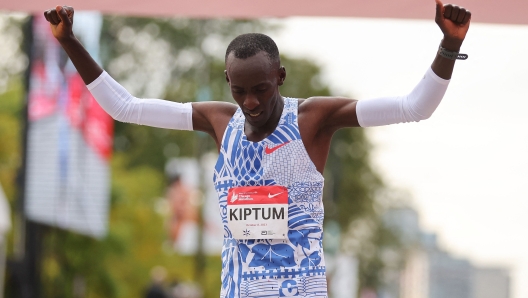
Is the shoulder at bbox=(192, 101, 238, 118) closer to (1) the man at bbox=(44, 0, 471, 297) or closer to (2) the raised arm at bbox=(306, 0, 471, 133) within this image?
(1) the man at bbox=(44, 0, 471, 297)

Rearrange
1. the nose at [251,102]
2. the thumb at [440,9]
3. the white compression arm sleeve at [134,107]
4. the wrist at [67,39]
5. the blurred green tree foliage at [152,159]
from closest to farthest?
the thumb at [440,9] < the nose at [251,102] < the wrist at [67,39] < the white compression arm sleeve at [134,107] < the blurred green tree foliage at [152,159]

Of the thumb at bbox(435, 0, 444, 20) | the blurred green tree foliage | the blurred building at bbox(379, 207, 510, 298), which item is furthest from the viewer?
the blurred building at bbox(379, 207, 510, 298)

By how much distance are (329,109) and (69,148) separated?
14603 mm

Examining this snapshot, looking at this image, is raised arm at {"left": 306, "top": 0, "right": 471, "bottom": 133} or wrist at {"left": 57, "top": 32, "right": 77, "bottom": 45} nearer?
raised arm at {"left": 306, "top": 0, "right": 471, "bottom": 133}

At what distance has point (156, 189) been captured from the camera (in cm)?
3250

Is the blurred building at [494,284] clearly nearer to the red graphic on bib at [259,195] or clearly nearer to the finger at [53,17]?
the red graphic on bib at [259,195]

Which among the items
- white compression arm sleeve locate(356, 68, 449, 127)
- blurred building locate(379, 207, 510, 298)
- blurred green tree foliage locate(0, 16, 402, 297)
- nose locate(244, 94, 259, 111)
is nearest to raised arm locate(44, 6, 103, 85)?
nose locate(244, 94, 259, 111)

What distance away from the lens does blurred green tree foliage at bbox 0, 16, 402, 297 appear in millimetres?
22891

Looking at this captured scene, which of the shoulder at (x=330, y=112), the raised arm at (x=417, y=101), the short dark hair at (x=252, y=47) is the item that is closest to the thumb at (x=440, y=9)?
the raised arm at (x=417, y=101)

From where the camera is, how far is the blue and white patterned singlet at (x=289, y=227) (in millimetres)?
3793

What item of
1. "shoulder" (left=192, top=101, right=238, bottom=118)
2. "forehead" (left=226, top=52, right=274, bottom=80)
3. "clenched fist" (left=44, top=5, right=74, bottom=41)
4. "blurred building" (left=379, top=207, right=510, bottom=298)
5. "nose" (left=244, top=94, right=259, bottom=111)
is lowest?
"nose" (left=244, top=94, right=259, bottom=111)

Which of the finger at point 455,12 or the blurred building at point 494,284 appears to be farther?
the blurred building at point 494,284

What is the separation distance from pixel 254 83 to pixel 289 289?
88cm

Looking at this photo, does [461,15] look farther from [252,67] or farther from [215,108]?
[215,108]
